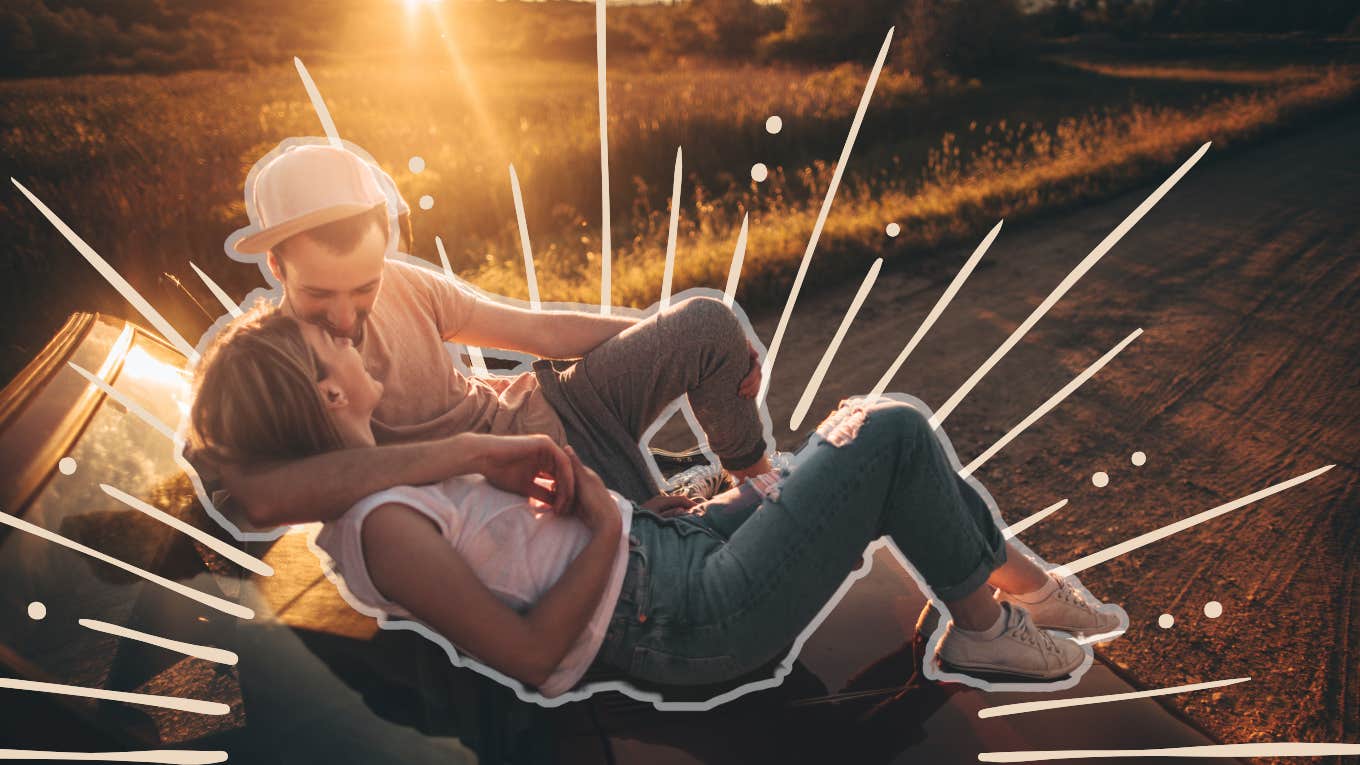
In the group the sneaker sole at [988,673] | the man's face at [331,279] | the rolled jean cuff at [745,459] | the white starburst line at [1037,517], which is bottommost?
the white starburst line at [1037,517]

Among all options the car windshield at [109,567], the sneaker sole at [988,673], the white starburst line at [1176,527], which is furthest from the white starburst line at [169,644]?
the white starburst line at [1176,527]

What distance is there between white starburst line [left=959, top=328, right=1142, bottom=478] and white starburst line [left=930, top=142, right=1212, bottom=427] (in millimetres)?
300

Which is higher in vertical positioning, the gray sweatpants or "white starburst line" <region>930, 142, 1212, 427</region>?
the gray sweatpants

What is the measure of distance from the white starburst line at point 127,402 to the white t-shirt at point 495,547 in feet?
2.36

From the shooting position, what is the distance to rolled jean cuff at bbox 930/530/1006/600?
1819 mm

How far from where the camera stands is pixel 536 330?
96.7 inches

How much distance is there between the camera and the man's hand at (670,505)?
2.20 metres

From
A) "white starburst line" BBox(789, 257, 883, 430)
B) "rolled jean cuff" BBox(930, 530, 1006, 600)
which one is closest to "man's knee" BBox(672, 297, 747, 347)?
"rolled jean cuff" BBox(930, 530, 1006, 600)

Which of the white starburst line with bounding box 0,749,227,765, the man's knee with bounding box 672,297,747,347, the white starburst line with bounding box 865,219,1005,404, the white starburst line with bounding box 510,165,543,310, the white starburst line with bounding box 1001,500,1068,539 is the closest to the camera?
the white starburst line with bounding box 0,749,227,765

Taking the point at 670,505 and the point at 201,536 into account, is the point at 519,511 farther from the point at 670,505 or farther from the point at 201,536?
the point at 201,536

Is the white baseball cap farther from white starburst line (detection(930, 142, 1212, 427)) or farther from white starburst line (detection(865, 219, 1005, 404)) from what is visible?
white starburst line (detection(865, 219, 1005, 404))

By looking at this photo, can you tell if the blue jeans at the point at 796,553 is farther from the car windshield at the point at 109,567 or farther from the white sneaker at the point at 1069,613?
the car windshield at the point at 109,567

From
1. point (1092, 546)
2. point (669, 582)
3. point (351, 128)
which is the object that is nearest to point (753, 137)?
point (351, 128)

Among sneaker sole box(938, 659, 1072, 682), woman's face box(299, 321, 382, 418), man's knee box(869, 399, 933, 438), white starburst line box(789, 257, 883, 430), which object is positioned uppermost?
woman's face box(299, 321, 382, 418)
